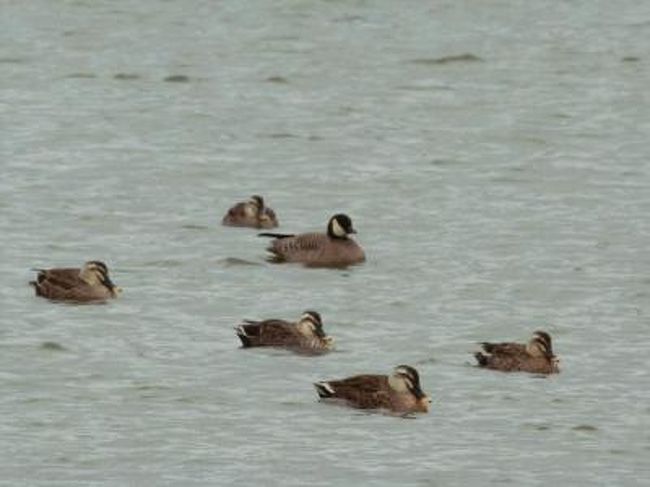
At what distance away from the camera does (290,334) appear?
85.6 ft

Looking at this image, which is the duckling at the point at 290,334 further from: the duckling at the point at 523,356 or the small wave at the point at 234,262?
the small wave at the point at 234,262

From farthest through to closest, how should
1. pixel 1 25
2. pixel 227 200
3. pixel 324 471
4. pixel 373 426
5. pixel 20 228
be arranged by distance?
pixel 1 25 → pixel 227 200 → pixel 20 228 → pixel 373 426 → pixel 324 471

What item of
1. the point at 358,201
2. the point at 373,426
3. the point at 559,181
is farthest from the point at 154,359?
the point at 559,181

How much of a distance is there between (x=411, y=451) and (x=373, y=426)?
1136mm

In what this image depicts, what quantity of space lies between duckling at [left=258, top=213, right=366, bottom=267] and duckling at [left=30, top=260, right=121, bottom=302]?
116 inches

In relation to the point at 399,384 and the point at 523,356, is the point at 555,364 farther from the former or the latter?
the point at 399,384

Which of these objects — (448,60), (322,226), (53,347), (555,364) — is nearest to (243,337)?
(53,347)

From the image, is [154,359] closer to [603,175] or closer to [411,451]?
[411,451]

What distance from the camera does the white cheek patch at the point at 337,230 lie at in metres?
30.8

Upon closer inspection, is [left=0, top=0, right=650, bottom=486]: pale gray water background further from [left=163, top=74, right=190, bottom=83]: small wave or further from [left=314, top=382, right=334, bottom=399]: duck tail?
[left=314, top=382, right=334, bottom=399]: duck tail

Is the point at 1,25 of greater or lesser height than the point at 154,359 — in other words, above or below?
above

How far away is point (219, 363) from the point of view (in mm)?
25703

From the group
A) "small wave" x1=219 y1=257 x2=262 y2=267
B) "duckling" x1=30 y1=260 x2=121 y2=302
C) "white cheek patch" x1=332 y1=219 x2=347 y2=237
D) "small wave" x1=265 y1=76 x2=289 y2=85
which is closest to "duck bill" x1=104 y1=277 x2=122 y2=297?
"duckling" x1=30 y1=260 x2=121 y2=302

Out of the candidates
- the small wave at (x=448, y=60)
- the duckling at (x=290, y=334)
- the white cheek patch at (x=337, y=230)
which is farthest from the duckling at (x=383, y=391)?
the small wave at (x=448, y=60)
